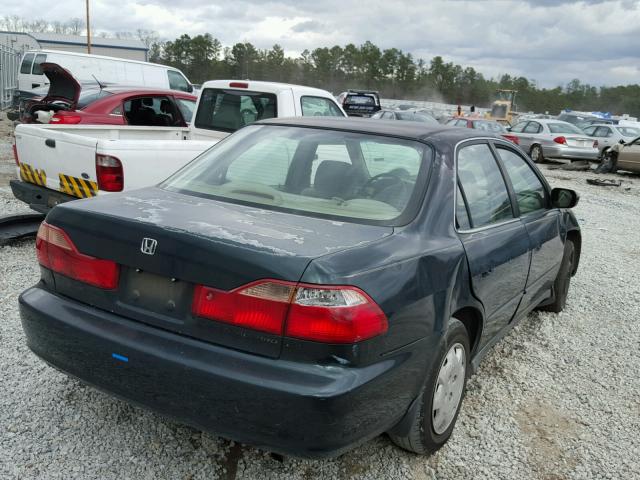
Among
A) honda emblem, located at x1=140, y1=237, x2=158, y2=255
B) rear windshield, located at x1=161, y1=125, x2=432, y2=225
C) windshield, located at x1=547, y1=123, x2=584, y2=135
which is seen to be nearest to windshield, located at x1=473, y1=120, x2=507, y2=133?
windshield, located at x1=547, y1=123, x2=584, y2=135

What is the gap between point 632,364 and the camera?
440 cm

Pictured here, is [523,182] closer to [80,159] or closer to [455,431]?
[455,431]

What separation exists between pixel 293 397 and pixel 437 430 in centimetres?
111

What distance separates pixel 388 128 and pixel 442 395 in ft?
4.99

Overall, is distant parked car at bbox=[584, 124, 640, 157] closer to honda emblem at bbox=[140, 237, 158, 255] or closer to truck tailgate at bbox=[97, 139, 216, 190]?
truck tailgate at bbox=[97, 139, 216, 190]

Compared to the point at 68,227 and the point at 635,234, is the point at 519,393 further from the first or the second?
the point at 635,234

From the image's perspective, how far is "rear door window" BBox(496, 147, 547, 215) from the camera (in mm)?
4008

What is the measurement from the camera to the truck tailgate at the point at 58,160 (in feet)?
17.0

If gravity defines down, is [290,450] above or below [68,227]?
below

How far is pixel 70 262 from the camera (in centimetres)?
272

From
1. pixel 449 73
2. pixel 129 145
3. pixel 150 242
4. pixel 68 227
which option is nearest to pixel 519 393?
pixel 150 242

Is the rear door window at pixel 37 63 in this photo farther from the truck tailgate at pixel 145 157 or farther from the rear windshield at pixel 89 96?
the truck tailgate at pixel 145 157

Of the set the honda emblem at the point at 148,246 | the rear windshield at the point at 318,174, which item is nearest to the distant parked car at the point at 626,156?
the rear windshield at the point at 318,174

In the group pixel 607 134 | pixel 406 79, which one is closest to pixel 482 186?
pixel 607 134
